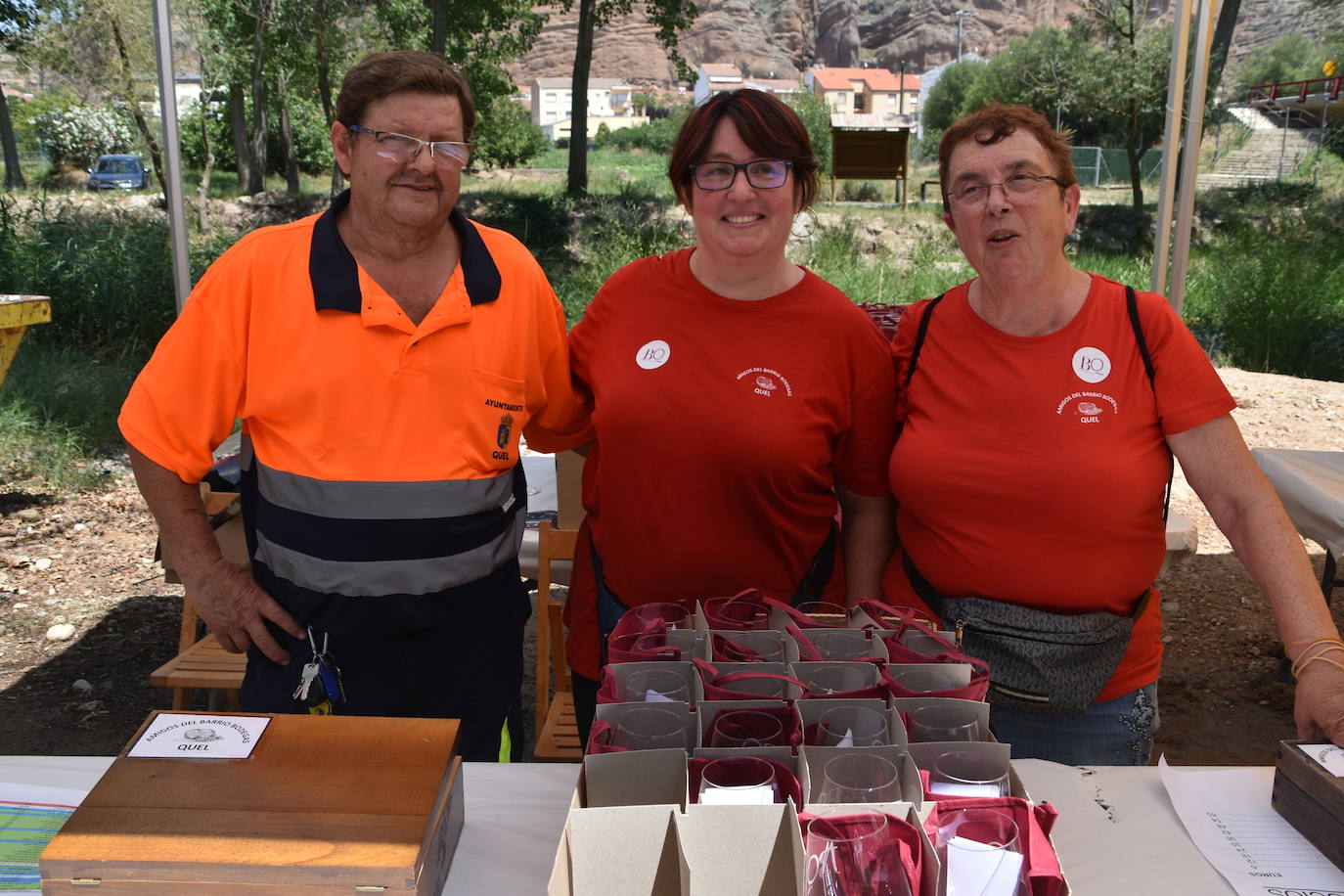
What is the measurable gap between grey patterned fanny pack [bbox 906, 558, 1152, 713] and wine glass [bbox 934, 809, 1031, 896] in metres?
0.65

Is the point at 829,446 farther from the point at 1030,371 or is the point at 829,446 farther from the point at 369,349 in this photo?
the point at 369,349

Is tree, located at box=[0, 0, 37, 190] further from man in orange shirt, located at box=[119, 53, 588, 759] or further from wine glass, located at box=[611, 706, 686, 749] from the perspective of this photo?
wine glass, located at box=[611, 706, 686, 749]

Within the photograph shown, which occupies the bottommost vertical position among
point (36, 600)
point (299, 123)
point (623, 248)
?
point (36, 600)

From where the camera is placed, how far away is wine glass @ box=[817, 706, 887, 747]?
52.1 inches

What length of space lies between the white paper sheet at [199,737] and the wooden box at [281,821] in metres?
0.02

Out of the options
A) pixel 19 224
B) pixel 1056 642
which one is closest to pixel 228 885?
pixel 1056 642

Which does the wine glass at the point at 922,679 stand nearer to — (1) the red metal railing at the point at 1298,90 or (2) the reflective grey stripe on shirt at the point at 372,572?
(2) the reflective grey stripe on shirt at the point at 372,572

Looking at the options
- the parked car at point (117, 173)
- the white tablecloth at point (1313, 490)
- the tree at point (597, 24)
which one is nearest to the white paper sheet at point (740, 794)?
the white tablecloth at point (1313, 490)

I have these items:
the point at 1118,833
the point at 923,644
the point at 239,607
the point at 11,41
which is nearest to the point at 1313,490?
the point at 1118,833

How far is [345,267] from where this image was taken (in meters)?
1.91

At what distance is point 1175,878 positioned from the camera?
140 cm

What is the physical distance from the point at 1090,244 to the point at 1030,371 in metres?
17.4

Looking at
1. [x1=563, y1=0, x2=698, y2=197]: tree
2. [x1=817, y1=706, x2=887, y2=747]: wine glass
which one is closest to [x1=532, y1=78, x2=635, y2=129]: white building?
[x1=563, y1=0, x2=698, y2=197]: tree

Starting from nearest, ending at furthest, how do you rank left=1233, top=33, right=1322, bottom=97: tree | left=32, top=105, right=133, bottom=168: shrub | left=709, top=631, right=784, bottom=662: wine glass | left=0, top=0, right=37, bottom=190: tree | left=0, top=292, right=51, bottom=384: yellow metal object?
left=709, top=631, right=784, bottom=662: wine glass < left=0, top=292, right=51, bottom=384: yellow metal object < left=0, top=0, right=37, bottom=190: tree < left=32, top=105, right=133, bottom=168: shrub < left=1233, top=33, right=1322, bottom=97: tree
